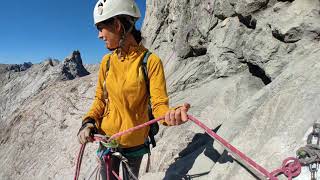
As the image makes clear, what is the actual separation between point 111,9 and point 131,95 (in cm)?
112

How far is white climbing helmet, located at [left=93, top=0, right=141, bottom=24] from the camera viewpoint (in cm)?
502

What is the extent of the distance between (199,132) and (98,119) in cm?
264

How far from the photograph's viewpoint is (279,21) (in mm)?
6922

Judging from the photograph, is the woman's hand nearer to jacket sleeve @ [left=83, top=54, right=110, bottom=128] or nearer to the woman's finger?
the woman's finger

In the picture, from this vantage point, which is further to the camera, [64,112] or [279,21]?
[64,112]

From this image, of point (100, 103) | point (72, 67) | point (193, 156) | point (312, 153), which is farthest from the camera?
point (72, 67)

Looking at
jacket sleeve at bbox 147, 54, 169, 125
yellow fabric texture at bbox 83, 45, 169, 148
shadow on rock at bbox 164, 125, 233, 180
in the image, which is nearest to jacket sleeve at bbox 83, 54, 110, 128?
yellow fabric texture at bbox 83, 45, 169, 148

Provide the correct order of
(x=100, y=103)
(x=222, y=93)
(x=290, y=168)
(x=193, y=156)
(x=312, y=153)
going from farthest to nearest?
(x=222, y=93)
(x=193, y=156)
(x=100, y=103)
(x=290, y=168)
(x=312, y=153)

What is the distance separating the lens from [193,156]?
21.9ft

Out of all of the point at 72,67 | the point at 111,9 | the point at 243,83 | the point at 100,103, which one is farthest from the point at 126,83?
the point at 72,67

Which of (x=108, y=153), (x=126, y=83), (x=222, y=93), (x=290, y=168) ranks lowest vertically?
(x=222, y=93)

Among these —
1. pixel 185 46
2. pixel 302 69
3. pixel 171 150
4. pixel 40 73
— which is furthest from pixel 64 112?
pixel 40 73

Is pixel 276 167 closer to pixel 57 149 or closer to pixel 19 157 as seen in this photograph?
pixel 57 149

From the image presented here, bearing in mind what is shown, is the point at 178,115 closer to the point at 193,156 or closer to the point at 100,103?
the point at 100,103
